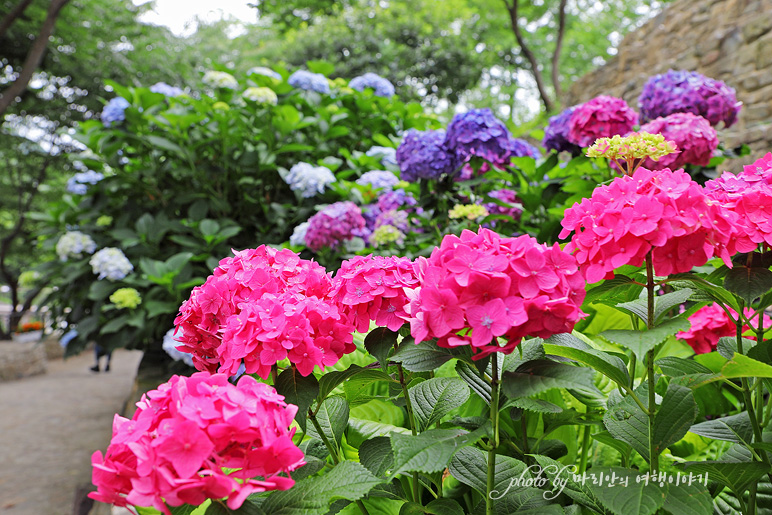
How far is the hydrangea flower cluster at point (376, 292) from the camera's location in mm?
795

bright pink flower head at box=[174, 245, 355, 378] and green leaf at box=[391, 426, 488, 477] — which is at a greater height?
bright pink flower head at box=[174, 245, 355, 378]

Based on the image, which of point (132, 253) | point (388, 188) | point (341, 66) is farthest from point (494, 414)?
point (341, 66)

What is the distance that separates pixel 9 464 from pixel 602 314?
4.68 metres

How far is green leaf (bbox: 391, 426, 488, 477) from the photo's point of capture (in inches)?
24.2

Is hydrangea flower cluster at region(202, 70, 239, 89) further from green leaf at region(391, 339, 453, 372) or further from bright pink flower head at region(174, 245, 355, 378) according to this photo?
green leaf at region(391, 339, 453, 372)

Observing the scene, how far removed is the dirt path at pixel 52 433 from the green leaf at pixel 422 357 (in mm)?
3393

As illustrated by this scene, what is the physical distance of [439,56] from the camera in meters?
7.59

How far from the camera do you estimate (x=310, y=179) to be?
262 cm

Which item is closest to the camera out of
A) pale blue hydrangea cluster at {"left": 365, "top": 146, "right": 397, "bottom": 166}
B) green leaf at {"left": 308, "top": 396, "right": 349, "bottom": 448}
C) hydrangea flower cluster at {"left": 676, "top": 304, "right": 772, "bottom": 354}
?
green leaf at {"left": 308, "top": 396, "right": 349, "bottom": 448}

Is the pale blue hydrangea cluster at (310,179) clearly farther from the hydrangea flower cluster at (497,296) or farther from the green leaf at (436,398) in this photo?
the hydrangea flower cluster at (497,296)

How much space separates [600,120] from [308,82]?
2067 millimetres

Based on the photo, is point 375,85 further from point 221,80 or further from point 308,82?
point 221,80

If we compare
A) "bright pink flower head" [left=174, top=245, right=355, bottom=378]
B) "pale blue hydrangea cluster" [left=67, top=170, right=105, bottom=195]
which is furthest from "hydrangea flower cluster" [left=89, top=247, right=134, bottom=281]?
"bright pink flower head" [left=174, top=245, right=355, bottom=378]

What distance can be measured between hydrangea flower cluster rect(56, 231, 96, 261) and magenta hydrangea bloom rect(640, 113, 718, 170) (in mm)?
2972
